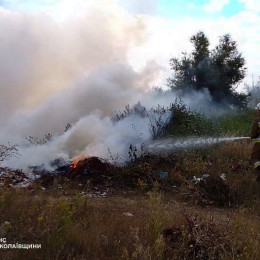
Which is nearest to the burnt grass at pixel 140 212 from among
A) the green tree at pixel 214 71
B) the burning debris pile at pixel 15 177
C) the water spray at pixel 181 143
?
the burning debris pile at pixel 15 177

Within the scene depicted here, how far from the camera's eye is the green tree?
21.5m

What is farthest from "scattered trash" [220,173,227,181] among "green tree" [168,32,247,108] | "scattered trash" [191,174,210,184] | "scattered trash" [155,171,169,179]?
"green tree" [168,32,247,108]

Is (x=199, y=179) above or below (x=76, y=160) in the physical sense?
below

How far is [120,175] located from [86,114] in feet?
16.2

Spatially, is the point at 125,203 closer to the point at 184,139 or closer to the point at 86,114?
the point at 184,139

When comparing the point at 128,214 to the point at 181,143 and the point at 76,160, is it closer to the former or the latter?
the point at 76,160

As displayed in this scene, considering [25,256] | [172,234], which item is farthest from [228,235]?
[25,256]

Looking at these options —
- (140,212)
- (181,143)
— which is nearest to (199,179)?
(140,212)

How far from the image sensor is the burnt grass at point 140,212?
13.9 ft

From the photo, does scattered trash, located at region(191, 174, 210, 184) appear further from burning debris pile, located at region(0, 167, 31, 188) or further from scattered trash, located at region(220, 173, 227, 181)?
burning debris pile, located at region(0, 167, 31, 188)

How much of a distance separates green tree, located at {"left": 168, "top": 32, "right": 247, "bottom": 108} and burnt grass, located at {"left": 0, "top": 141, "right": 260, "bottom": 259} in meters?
11.2

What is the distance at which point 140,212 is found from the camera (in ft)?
20.9

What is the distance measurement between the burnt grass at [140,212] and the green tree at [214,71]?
1119 cm

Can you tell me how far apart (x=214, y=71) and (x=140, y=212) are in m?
16.5
